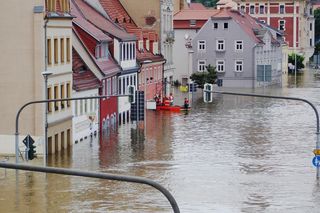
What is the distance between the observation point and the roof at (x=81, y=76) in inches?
2069

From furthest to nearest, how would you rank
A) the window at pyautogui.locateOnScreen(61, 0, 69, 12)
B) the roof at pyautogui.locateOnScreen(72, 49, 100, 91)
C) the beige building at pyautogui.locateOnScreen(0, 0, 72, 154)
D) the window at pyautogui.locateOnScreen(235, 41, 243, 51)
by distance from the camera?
the window at pyautogui.locateOnScreen(235, 41, 243, 51) < the roof at pyautogui.locateOnScreen(72, 49, 100, 91) < the window at pyautogui.locateOnScreen(61, 0, 69, 12) < the beige building at pyautogui.locateOnScreen(0, 0, 72, 154)

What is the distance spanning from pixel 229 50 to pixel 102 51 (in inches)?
1787

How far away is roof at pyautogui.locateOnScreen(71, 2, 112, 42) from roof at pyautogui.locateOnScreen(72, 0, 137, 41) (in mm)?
1684

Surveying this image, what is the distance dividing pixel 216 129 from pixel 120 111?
7.98m

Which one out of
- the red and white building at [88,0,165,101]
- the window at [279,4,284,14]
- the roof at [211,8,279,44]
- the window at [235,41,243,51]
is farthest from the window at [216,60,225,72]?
the window at [279,4,284,14]

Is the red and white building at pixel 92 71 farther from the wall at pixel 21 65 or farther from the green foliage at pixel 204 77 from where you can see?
the green foliage at pixel 204 77

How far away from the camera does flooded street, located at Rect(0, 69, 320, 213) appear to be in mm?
32031

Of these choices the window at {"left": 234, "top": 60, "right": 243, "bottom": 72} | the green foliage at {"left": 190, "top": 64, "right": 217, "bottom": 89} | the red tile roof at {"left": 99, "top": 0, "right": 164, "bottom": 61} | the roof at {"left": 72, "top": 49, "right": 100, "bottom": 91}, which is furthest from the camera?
the window at {"left": 234, "top": 60, "right": 243, "bottom": 72}

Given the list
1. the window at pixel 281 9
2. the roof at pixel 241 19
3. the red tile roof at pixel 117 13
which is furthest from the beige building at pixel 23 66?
the window at pixel 281 9

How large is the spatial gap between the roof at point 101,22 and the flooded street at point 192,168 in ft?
19.3

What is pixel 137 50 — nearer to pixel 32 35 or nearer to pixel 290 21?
pixel 32 35

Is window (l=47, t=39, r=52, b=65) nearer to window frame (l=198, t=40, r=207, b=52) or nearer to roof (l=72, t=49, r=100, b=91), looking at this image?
roof (l=72, t=49, r=100, b=91)

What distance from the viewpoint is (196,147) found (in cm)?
4906

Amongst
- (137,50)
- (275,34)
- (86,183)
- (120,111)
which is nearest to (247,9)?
(275,34)
